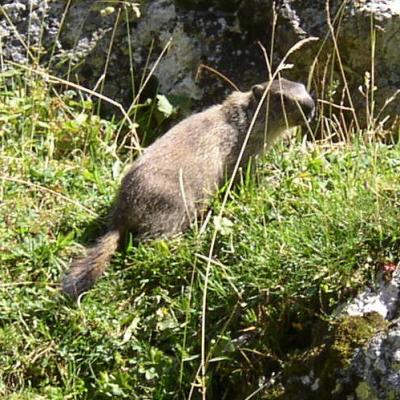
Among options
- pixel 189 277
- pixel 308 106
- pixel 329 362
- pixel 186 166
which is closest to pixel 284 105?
pixel 308 106

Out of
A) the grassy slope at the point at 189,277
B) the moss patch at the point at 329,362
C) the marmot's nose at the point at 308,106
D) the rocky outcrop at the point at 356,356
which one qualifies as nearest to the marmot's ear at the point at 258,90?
the marmot's nose at the point at 308,106

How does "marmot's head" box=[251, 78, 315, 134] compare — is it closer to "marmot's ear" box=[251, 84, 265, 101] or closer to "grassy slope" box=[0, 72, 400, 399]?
"marmot's ear" box=[251, 84, 265, 101]

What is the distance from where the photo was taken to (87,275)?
5570 millimetres

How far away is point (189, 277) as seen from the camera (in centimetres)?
546

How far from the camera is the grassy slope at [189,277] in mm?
4883

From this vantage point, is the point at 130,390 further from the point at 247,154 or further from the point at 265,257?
the point at 247,154

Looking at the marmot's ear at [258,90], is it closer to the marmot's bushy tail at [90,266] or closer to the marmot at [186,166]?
the marmot at [186,166]

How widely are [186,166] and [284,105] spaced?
31.3 inches

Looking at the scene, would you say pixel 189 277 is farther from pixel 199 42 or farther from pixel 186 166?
pixel 199 42

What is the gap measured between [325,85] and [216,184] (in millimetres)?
1219

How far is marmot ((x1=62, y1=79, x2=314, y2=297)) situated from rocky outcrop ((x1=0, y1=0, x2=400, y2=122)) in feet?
1.12

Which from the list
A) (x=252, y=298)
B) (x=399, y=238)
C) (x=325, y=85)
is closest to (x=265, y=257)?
(x=252, y=298)

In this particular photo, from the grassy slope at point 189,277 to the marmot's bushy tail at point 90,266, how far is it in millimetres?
64

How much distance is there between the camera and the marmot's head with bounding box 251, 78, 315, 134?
21.4ft
